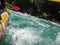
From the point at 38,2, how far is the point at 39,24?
63.8 inches

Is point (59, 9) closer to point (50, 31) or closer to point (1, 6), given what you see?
point (50, 31)

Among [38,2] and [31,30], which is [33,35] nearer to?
[31,30]

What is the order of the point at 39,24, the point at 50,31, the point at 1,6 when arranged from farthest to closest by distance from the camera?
the point at 39,24, the point at 50,31, the point at 1,6

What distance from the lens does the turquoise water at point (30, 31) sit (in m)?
8.41

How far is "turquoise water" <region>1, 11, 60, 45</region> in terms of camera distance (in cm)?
841

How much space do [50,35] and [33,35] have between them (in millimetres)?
687

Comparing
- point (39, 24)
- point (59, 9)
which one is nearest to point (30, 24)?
point (39, 24)

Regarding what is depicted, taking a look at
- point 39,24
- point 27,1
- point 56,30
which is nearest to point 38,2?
point 27,1

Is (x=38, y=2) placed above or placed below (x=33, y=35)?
above

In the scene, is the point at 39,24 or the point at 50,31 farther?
the point at 39,24

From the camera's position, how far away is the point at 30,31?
926 centimetres

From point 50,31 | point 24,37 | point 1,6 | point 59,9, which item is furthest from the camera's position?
point 59,9

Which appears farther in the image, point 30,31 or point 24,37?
point 30,31

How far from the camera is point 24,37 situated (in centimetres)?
878
